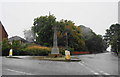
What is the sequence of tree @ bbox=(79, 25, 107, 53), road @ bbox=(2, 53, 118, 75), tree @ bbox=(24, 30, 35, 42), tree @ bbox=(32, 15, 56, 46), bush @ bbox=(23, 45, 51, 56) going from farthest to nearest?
tree @ bbox=(24, 30, 35, 42), tree @ bbox=(79, 25, 107, 53), tree @ bbox=(32, 15, 56, 46), bush @ bbox=(23, 45, 51, 56), road @ bbox=(2, 53, 118, 75)

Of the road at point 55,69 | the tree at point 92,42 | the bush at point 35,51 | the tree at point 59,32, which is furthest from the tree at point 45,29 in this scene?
the road at point 55,69

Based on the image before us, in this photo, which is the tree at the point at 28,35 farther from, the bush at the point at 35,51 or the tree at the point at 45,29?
the bush at the point at 35,51

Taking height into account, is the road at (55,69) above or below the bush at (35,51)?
below

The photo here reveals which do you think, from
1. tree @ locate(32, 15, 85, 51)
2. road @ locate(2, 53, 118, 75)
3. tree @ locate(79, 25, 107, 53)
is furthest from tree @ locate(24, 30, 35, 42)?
road @ locate(2, 53, 118, 75)

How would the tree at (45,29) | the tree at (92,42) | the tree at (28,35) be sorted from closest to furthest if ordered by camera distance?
the tree at (45,29) → the tree at (92,42) → the tree at (28,35)

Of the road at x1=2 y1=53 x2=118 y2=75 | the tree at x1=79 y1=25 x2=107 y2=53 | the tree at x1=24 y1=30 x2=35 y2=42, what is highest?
the tree at x1=24 y1=30 x2=35 y2=42

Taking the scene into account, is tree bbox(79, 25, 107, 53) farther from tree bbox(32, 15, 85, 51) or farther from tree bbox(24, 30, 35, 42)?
tree bbox(24, 30, 35, 42)

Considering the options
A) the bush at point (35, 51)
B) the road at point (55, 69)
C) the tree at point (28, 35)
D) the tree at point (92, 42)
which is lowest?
the road at point (55, 69)

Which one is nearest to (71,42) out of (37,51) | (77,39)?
(77,39)

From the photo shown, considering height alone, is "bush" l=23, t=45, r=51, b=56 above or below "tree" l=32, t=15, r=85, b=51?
below

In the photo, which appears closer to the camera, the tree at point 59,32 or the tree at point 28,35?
the tree at point 59,32

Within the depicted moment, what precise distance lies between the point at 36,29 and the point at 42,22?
137 inches

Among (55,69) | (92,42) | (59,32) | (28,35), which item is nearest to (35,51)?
(59,32)

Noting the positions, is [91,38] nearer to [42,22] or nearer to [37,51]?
[42,22]
